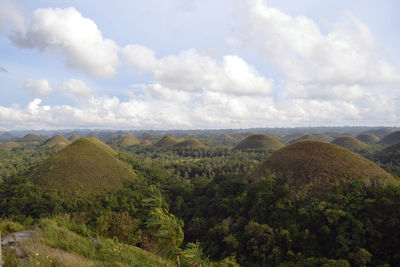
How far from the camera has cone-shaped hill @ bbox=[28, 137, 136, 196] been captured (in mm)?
40541

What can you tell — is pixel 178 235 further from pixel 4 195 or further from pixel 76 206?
pixel 4 195

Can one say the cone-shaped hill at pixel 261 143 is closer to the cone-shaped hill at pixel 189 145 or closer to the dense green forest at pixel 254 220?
the cone-shaped hill at pixel 189 145

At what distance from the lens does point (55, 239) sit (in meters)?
6.61

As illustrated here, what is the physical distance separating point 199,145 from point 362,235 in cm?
12374

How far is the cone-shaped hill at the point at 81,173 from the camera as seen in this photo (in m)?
40.5

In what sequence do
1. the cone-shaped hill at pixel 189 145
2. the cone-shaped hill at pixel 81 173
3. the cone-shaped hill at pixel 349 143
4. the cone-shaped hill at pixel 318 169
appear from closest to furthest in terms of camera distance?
the cone-shaped hill at pixel 318 169 → the cone-shaped hill at pixel 81 173 → the cone-shaped hill at pixel 349 143 → the cone-shaped hill at pixel 189 145

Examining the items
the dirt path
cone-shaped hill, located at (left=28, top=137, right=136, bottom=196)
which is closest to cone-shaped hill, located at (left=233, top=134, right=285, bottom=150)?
cone-shaped hill, located at (left=28, top=137, right=136, bottom=196)

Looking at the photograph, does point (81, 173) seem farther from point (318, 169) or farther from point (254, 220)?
point (318, 169)

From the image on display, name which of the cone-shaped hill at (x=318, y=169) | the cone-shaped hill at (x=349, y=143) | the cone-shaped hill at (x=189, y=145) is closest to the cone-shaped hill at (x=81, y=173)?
the cone-shaped hill at (x=318, y=169)

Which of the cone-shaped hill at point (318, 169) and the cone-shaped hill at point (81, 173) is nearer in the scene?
the cone-shaped hill at point (318, 169)

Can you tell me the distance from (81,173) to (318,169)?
153ft

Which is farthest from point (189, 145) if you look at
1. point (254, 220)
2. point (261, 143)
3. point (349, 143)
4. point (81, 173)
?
point (254, 220)

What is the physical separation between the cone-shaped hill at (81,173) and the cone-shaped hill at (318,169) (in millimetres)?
31750

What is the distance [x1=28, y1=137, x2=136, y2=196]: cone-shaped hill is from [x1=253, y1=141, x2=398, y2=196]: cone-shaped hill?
31.8 m
